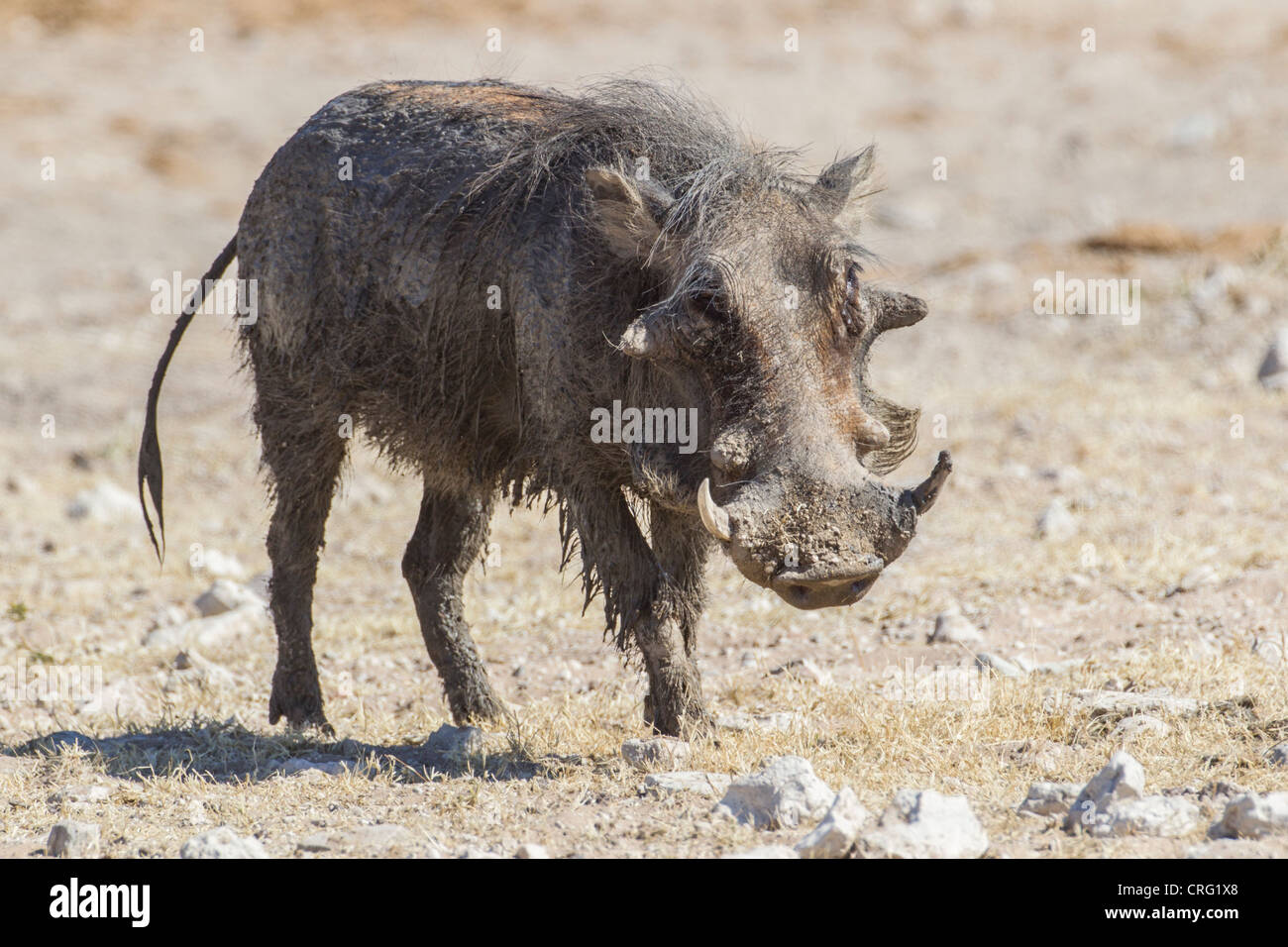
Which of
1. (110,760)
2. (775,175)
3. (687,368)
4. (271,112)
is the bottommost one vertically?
(110,760)

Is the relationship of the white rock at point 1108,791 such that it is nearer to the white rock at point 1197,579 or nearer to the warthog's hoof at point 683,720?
the warthog's hoof at point 683,720

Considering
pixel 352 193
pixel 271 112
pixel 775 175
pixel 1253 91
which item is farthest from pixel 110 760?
pixel 1253 91

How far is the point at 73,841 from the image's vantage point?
3.62 metres

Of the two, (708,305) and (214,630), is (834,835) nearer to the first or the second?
(708,305)

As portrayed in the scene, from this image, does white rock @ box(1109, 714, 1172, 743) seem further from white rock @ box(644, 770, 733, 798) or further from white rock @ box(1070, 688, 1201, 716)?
white rock @ box(644, 770, 733, 798)

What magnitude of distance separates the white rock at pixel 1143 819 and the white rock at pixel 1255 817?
8 centimetres

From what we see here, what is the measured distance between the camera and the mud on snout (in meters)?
3.54

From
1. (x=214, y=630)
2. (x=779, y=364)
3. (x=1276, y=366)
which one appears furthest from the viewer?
(x=1276, y=366)

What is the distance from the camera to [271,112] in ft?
64.3

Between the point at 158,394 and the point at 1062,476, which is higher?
the point at 158,394

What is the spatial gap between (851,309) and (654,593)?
37.1 inches

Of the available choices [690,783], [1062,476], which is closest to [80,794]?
[690,783]

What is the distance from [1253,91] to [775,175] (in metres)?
16.8
